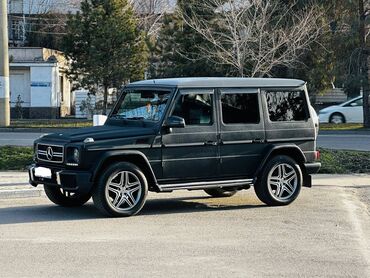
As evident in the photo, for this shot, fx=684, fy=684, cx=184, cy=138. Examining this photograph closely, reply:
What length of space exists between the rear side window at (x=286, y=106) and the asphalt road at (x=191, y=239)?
1.41 m

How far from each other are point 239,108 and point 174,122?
126 cm

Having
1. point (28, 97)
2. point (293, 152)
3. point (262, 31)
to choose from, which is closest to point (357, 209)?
point (293, 152)

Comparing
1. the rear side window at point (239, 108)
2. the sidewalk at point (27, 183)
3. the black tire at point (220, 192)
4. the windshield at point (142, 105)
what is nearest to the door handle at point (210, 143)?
the rear side window at point (239, 108)

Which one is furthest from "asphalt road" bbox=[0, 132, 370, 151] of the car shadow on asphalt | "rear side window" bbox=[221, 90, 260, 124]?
"rear side window" bbox=[221, 90, 260, 124]

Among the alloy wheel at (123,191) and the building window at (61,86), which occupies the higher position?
the building window at (61,86)

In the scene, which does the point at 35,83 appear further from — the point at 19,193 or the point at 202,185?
the point at 202,185

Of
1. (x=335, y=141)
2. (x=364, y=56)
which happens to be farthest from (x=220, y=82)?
(x=364, y=56)

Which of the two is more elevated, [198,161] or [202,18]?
[202,18]

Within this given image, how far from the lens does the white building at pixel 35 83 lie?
130 feet

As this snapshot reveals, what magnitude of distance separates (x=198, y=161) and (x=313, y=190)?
11.5 ft

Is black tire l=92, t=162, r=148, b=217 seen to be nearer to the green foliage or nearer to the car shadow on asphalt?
the car shadow on asphalt

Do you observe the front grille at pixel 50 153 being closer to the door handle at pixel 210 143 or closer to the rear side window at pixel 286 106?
the door handle at pixel 210 143

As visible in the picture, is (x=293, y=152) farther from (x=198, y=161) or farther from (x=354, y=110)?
(x=354, y=110)

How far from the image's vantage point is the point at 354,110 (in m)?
33.8
